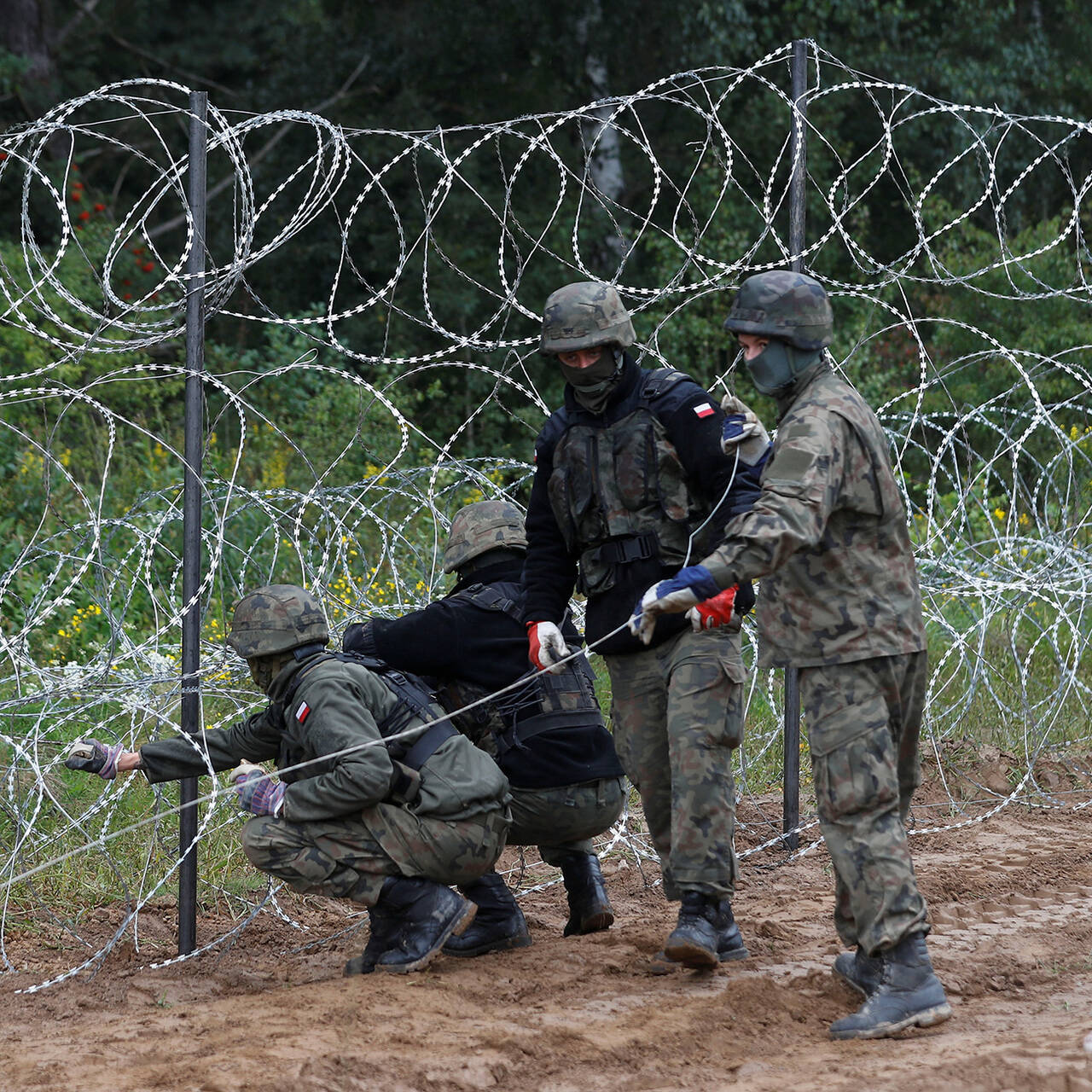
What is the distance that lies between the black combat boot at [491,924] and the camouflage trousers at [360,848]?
32 centimetres

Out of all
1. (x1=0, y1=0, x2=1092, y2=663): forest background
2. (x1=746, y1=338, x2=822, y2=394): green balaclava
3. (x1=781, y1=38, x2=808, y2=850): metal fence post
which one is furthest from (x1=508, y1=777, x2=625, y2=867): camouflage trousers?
(x1=0, y1=0, x2=1092, y2=663): forest background

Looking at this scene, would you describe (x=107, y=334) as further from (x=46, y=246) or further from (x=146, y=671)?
(x=146, y=671)

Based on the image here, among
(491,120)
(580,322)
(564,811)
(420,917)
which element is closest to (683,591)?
(580,322)

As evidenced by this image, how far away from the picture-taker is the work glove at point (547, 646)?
430 centimetres

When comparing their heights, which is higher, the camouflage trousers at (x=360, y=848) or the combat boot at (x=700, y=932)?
the camouflage trousers at (x=360, y=848)

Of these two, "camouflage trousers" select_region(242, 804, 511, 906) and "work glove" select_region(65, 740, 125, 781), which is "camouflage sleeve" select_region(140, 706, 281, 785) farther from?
"camouflage trousers" select_region(242, 804, 511, 906)

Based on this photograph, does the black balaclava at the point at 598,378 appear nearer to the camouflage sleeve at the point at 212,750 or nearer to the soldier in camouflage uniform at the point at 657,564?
the soldier in camouflage uniform at the point at 657,564

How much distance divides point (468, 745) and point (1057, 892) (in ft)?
7.37

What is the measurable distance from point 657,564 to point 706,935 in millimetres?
1039

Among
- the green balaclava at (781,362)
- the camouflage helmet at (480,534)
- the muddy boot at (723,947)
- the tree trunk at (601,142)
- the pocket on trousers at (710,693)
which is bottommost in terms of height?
the muddy boot at (723,947)

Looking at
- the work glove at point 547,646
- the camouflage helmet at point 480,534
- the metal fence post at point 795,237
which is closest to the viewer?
the work glove at point 547,646

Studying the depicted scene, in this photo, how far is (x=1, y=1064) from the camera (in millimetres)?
3562

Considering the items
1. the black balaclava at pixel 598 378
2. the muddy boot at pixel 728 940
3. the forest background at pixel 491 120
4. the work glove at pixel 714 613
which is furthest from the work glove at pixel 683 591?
the forest background at pixel 491 120

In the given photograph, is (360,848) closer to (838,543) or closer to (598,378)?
(598,378)
